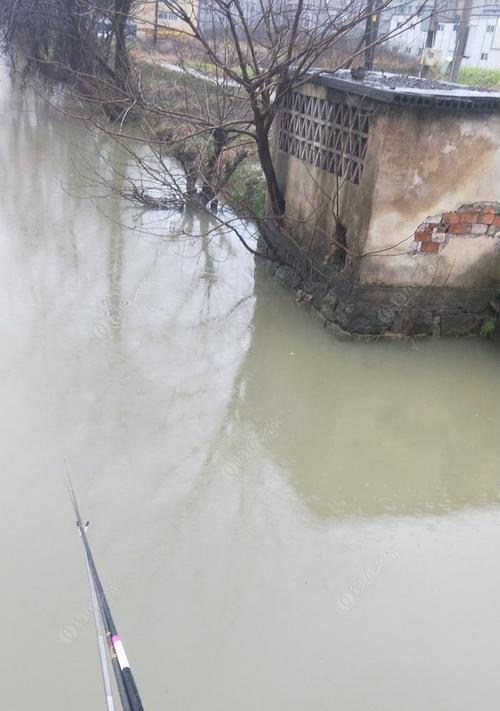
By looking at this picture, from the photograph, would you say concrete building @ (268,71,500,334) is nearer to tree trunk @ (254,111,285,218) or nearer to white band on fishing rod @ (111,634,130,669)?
tree trunk @ (254,111,285,218)

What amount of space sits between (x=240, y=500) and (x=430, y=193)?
279 cm

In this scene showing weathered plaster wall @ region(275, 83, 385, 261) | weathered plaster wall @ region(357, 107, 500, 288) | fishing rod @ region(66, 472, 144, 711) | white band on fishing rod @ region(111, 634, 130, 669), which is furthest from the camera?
weathered plaster wall @ region(275, 83, 385, 261)

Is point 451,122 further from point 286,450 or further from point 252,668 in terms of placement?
point 252,668

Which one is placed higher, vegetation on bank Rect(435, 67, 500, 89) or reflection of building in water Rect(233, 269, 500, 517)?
vegetation on bank Rect(435, 67, 500, 89)

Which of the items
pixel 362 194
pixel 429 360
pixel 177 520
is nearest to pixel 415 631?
pixel 177 520

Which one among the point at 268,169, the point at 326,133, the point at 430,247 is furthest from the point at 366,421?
the point at 268,169

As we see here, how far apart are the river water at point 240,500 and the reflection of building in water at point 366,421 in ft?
0.05

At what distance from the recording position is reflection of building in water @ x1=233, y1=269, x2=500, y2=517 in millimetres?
3926

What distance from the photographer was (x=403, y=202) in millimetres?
5043

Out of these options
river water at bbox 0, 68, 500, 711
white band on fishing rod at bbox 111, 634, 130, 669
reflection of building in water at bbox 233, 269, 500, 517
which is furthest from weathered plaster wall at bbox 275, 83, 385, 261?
white band on fishing rod at bbox 111, 634, 130, 669

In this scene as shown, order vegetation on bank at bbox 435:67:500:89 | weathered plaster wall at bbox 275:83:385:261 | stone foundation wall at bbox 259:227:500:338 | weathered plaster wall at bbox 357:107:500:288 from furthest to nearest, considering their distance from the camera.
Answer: vegetation on bank at bbox 435:67:500:89 → stone foundation wall at bbox 259:227:500:338 → weathered plaster wall at bbox 275:83:385:261 → weathered plaster wall at bbox 357:107:500:288

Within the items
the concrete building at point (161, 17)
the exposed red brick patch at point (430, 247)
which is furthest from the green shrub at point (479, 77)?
the exposed red brick patch at point (430, 247)

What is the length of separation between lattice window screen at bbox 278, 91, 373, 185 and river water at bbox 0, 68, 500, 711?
1.31 meters

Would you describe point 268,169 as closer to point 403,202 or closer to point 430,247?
point 403,202
